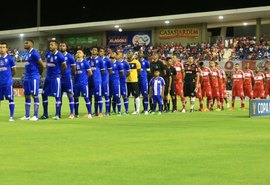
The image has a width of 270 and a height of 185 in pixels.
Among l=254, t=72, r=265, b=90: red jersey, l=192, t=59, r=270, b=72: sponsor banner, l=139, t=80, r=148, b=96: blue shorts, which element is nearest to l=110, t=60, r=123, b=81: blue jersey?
l=139, t=80, r=148, b=96: blue shorts

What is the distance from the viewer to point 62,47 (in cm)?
2105

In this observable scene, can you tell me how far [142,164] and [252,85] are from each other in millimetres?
23521

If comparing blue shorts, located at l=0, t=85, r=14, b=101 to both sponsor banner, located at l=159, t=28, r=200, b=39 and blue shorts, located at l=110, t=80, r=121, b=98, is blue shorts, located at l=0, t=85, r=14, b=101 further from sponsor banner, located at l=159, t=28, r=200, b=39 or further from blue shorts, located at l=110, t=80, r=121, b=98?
sponsor banner, located at l=159, t=28, r=200, b=39

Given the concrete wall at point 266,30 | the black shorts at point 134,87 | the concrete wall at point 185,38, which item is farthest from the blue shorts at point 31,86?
the concrete wall at point 266,30

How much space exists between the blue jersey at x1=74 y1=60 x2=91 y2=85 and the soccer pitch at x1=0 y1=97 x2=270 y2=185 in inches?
184

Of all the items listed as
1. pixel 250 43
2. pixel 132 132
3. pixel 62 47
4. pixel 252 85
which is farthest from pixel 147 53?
pixel 132 132

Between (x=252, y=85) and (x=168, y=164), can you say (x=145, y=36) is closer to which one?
(x=252, y=85)

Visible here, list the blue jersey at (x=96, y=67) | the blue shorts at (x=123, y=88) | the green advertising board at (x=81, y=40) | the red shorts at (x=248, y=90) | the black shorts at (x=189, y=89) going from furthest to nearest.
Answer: the green advertising board at (x=81, y=40), the red shorts at (x=248, y=90), the black shorts at (x=189, y=89), the blue shorts at (x=123, y=88), the blue jersey at (x=96, y=67)

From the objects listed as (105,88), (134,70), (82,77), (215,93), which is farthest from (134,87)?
(215,93)

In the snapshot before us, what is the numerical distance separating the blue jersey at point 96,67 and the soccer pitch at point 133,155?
5.28 meters

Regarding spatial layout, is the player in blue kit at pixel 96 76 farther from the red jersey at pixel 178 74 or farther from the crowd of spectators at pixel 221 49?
the crowd of spectators at pixel 221 49

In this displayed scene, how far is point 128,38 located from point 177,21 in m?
7.69

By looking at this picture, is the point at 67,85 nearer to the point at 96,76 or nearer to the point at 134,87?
the point at 96,76

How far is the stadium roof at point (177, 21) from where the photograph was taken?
58281 mm
